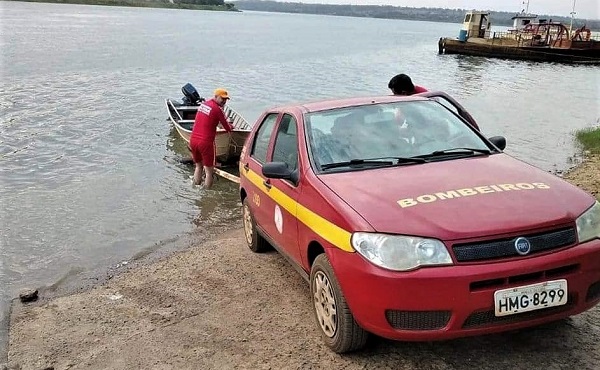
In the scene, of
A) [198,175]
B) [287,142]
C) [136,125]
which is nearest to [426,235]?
[287,142]

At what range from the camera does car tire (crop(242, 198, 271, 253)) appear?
246 inches

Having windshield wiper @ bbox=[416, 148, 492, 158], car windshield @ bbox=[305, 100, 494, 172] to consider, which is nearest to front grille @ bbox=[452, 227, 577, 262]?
car windshield @ bbox=[305, 100, 494, 172]

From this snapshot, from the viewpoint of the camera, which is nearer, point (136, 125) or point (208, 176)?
point (208, 176)

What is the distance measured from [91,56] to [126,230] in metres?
34.1

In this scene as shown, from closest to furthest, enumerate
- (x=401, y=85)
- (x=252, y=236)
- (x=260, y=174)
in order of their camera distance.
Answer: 1. (x=260, y=174)
2. (x=252, y=236)
3. (x=401, y=85)

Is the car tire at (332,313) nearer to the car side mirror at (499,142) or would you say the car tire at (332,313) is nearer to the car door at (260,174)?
the car door at (260,174)

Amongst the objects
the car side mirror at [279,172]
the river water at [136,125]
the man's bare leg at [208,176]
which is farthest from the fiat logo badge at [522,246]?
the man's bare leg at [208,176]

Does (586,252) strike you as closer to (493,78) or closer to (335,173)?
(335,173)

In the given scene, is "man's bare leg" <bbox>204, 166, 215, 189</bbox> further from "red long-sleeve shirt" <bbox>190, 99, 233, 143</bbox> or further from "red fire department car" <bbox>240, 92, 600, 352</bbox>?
"red fire department car" <bbox>240, 92, 600, 352</bbox>

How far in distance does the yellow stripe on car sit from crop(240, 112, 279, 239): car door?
0.38 ft

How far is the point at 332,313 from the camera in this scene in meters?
3.97

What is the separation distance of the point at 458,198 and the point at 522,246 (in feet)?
1.66

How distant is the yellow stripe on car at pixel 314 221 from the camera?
3.64 meters

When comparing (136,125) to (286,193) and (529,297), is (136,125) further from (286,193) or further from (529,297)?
(529,297)
